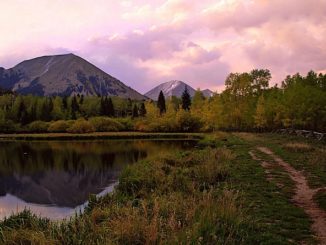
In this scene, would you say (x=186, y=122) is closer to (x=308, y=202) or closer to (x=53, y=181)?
(x=53, y=181)

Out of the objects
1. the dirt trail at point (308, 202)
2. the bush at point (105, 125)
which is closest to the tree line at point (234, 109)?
the bush at point (105, 125)

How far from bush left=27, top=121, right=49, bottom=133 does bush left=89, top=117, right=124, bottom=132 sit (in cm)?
1420

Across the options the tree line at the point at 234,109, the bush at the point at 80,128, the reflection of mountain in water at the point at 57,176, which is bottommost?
the reflection of mountain in water at the point at 57,176

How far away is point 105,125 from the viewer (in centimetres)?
11512

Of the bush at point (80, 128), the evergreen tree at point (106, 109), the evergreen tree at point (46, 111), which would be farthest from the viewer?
the evergreen tree at point (106, 109)

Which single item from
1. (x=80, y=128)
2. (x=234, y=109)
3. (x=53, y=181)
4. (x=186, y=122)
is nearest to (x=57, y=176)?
(x=53, y=181)

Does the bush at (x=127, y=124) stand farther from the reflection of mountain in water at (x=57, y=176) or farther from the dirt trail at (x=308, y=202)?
the dirt trail at (x=308, y=202)

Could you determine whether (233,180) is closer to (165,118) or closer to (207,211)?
(207,211)

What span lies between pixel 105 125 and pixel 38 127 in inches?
814

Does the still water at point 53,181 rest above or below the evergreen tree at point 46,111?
below

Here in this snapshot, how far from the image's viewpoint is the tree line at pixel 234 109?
52.7 meters

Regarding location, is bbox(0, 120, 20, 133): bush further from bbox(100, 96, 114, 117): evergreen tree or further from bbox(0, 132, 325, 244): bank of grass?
bbox(0, 132, 325, 244): bank of grass

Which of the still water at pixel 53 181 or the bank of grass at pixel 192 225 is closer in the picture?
the bank of grass at pixel 192 225

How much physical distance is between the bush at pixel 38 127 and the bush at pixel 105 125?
Result: 46.6 feet
